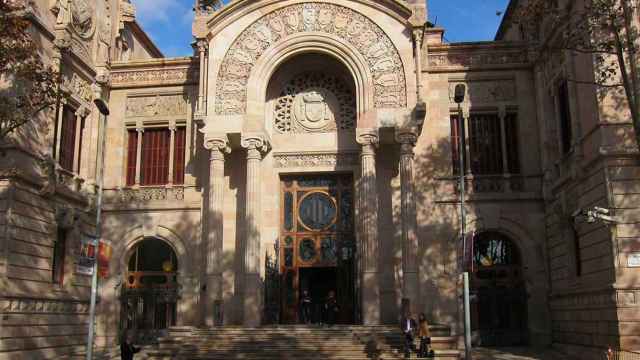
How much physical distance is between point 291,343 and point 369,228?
5.26 meters

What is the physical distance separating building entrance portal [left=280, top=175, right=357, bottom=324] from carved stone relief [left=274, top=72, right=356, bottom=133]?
7.43 ft

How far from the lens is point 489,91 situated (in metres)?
28.1

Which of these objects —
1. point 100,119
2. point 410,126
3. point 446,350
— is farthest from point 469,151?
point 100,119

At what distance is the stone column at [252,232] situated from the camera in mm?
24859

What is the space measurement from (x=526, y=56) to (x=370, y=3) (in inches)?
275

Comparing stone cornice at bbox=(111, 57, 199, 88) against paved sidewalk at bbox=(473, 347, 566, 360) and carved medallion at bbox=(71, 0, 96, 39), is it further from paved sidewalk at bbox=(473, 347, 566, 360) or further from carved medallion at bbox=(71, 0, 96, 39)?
paved sidewalk at bbox=(473, 347, 566, 360)

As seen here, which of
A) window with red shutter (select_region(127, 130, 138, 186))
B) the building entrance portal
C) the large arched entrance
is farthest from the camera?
window with red shutter (select_region(127, 130, 138, 186))

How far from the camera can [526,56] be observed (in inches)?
1097

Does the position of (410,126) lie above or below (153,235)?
above

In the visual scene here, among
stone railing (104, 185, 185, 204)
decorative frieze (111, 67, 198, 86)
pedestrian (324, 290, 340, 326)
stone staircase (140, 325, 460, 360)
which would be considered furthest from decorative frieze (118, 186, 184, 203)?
pedestrian (324, 290, 340, 326)

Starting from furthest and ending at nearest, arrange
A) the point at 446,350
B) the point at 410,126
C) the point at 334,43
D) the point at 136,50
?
the point at 136,50, the point at 334,43, the point at 410,126, the point at 446,350

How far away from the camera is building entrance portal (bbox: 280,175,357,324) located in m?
27.1

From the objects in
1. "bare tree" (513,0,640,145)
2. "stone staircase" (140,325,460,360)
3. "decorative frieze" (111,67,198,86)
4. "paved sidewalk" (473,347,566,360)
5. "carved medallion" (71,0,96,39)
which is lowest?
"paved sidewalk" (473,347,566,360)

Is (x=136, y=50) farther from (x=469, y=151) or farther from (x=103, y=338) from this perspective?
(x=469, y=151)
